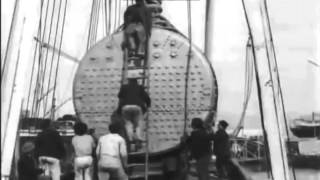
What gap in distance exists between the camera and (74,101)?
34.6 feet

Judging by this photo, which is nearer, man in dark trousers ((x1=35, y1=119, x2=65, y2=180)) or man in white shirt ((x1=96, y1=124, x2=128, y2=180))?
man in white shirt ((x1=96, y1=124, x2=128, y2=180))

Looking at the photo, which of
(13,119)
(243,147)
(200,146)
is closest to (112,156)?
(13,119)

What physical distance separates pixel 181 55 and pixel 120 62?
113cm

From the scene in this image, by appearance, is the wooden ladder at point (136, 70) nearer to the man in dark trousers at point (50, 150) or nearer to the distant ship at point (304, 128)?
the man in dark trousers at point (50, 150)

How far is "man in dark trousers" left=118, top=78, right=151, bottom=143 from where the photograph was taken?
9.32m

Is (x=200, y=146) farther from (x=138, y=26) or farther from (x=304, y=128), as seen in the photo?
(x=304, y=128)

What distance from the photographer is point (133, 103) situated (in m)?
9.35

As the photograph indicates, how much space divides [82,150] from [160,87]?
5.92ft

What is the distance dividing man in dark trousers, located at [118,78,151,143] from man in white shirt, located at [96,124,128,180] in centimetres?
45

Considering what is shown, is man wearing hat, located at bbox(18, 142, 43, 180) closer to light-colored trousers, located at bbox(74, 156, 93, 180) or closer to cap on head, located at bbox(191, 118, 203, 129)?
light-colored trousers, located at bbox(74, 156, 93, 180)

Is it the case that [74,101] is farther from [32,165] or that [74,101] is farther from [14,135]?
[14,135]

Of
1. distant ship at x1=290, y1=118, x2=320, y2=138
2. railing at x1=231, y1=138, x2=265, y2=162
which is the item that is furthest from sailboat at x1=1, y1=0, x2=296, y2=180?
distant ship at x1=290, y1=118, x2=320, y2=138

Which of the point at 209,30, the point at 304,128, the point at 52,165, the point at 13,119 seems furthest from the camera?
the point at 304,128

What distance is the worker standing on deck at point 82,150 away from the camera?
941 cm
